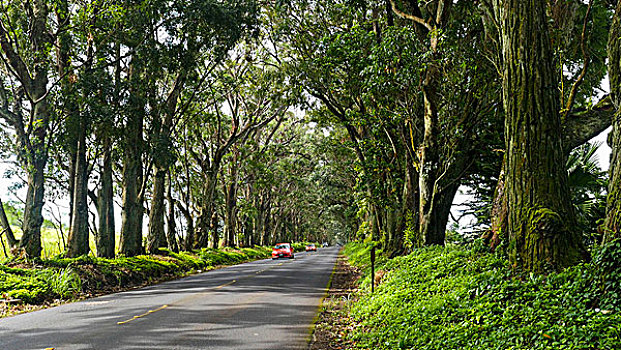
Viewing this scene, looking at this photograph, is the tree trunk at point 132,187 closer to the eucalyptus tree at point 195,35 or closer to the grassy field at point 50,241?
the eucalyptus tree at point 195,35

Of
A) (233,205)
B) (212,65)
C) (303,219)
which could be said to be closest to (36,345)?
(212,65)

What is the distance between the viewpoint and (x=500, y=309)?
625 centimetres

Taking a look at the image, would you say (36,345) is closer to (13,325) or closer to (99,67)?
(13,325)

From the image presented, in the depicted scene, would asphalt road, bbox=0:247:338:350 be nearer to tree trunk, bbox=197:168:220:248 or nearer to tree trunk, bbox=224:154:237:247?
tree trunk, bbox=197:168:220:248

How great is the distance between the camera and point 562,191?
6.89m

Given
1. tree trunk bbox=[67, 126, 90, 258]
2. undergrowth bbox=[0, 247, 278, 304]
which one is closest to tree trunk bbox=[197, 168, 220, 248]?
undergrowth bbox=[0, 247, 278, 304]

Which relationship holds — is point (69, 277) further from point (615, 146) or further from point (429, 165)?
point (615, 146)

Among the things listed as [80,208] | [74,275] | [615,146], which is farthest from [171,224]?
[615,146]

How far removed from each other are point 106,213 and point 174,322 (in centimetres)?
1130

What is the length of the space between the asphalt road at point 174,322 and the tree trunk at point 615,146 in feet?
16.5

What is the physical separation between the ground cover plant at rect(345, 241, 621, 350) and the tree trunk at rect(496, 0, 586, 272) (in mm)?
397

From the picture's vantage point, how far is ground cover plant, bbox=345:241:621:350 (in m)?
5.08

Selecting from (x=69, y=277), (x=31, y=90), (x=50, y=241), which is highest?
(x=31, y=90)

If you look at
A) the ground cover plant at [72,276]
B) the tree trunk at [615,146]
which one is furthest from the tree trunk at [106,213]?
the tree trunk at [615,146]
